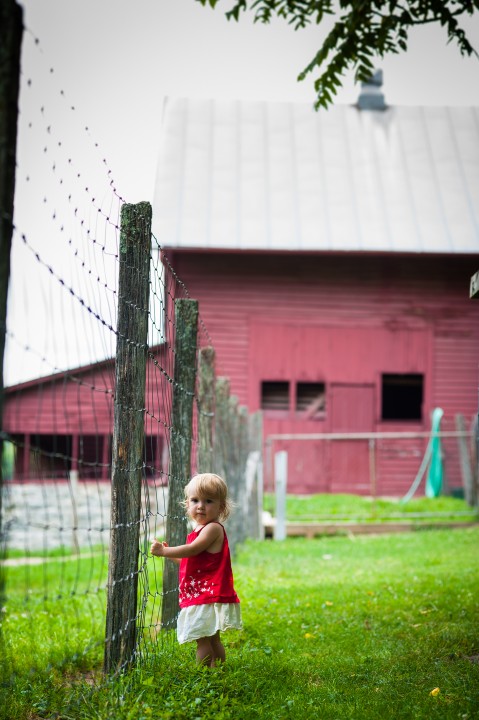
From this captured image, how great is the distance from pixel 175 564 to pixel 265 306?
1331cm

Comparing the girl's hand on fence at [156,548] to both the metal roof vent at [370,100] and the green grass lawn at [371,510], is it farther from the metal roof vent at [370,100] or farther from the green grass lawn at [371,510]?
the metal roof vent at [370,100]

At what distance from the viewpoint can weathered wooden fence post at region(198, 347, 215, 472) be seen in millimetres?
6371

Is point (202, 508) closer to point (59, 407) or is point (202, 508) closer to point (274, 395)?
point (59, 407)

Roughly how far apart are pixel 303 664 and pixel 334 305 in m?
14.1

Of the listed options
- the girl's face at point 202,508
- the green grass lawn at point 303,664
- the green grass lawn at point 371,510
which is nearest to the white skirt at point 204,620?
the green grass lawn at point 303,664

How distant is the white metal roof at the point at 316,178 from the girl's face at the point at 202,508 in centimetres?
1351

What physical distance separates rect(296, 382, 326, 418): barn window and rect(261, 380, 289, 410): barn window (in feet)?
1.09

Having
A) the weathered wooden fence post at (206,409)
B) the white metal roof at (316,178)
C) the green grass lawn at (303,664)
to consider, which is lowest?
the green grass lawn at (303,664)

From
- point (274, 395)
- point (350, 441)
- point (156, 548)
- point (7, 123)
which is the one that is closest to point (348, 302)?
point (274, 395)

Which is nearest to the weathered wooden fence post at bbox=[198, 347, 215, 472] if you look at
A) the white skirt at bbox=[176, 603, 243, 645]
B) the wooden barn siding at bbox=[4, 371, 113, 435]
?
the white skirt at bbox=[176, 603, 243, 645]

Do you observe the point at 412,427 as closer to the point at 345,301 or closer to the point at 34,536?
the point at 345,301

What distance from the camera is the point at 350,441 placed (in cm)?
1738

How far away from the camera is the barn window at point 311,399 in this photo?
17812 millimetres

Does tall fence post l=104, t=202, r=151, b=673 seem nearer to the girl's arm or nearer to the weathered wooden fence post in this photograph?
the girl's arm
